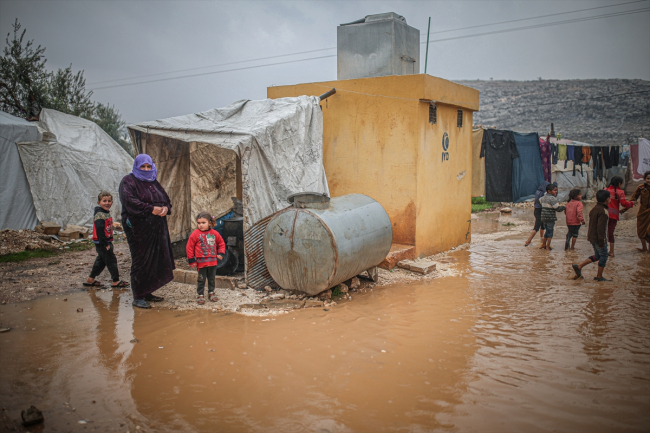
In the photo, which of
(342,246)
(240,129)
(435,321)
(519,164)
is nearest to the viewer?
(435,321)

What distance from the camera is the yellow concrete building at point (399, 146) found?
24.7ft

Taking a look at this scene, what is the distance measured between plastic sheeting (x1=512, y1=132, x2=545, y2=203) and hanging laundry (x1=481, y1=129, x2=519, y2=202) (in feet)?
1.01

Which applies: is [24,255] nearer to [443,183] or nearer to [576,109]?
[443,183]

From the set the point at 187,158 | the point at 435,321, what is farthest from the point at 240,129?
the point at 435,321

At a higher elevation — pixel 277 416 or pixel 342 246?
pixel 342 246

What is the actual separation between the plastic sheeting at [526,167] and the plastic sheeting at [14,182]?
45.0 ft

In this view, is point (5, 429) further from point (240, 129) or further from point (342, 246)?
point (240, 129)

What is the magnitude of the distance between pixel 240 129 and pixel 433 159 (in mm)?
3756

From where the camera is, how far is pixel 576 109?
33031mm

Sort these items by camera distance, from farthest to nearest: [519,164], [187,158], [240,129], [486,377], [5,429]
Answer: [519,164] < [187,158] < [240,129] < [486,377] < [5,429]

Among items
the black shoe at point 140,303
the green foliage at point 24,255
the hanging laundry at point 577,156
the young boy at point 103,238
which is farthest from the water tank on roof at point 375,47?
the hanging laundry at point 577,156

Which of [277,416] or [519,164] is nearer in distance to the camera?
[277,416]

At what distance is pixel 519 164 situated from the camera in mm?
14258

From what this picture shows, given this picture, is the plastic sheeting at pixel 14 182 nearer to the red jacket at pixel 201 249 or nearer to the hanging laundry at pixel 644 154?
the red jacket at pixel 201 249
